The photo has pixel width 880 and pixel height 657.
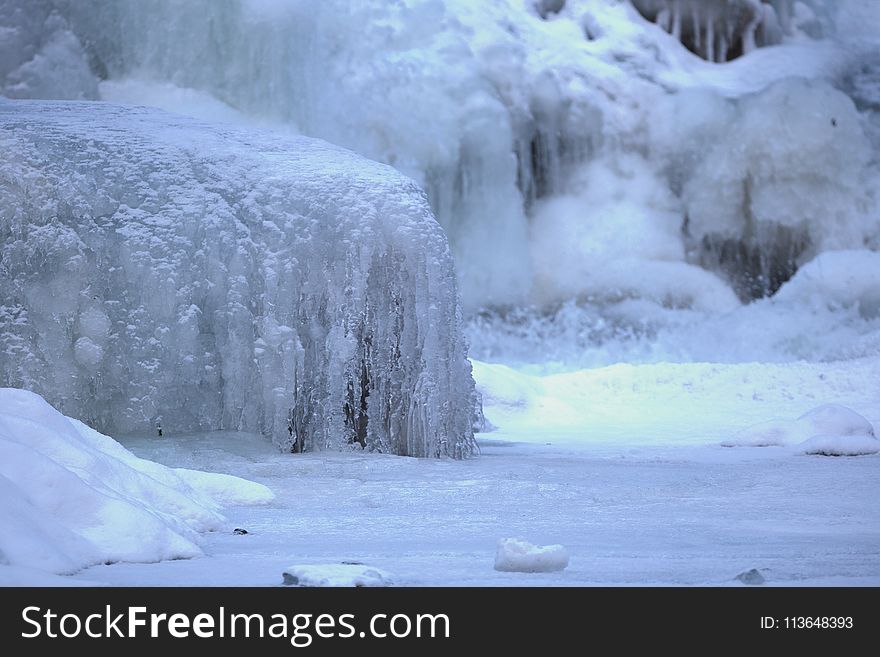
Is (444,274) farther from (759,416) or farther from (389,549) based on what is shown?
(759,416)

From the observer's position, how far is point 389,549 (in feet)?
9.21

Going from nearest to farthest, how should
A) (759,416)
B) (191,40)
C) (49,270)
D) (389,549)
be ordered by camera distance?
(389,549)
(49,270)
(759,416)
(191,40)

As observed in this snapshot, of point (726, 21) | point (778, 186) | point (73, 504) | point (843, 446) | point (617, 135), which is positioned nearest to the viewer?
point (73, 504)

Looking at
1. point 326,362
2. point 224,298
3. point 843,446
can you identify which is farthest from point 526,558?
point 843,446

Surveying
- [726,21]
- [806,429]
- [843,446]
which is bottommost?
[806,429]

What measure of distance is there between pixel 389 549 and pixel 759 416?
8.58 metres

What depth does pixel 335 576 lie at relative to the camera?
2090 mm

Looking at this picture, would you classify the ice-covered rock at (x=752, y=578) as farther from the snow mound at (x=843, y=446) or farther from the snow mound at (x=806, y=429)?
the snow mound at (x=806, y=429)

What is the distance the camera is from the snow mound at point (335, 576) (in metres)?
2.05

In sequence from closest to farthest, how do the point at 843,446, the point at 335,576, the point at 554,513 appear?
the point at 335,576 → the point at 554,513 → the point at 843,446

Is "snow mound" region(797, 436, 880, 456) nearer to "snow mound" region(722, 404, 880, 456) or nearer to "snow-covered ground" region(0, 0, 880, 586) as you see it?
"snow-covered ground" region(0, 0, 880, 586)

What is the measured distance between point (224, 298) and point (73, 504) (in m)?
3.62

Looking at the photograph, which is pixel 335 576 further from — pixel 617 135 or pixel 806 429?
pixel 617 135
